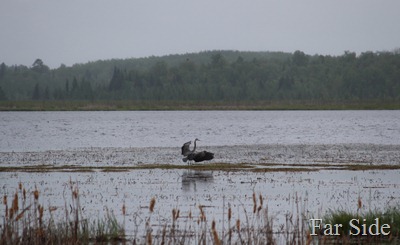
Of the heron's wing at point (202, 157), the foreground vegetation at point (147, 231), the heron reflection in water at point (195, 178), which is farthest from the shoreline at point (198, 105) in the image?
the foreground vegetation at point (147, 231)

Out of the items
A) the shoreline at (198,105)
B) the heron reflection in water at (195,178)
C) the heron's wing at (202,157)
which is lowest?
the shoreline at (198,105)

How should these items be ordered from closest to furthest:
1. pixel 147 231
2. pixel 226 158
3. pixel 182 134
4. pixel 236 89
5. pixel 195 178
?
pixel 147 231 → pixel 195 178 → pixel 226 158 → pixel 182 134 → pixel 236 89

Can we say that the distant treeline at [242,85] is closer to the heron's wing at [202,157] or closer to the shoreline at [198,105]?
the shoreline at [198,105]

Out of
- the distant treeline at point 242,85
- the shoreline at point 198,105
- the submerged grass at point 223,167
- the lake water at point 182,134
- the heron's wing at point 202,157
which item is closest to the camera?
the submerged grass at point 223,167

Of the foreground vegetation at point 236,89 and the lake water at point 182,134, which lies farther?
the foreground vegetation at point 236,89

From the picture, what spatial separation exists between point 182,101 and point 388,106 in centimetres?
4541

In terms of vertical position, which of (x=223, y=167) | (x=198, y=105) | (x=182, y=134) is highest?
(x=223, y=167)

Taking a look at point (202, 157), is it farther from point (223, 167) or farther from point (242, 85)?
point (242, 85)

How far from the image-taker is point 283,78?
186 metres

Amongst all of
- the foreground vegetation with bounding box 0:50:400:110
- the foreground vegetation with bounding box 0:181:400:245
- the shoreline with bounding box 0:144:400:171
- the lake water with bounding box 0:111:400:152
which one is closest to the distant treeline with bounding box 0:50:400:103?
the foreground vegetation with bounding box 0:50:400:110

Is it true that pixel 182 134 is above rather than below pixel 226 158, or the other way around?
below

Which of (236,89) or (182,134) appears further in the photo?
(236,89)

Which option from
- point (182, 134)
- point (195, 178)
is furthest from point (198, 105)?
point (195, 178)

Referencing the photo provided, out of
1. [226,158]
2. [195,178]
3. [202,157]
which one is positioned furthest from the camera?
[226,158]
